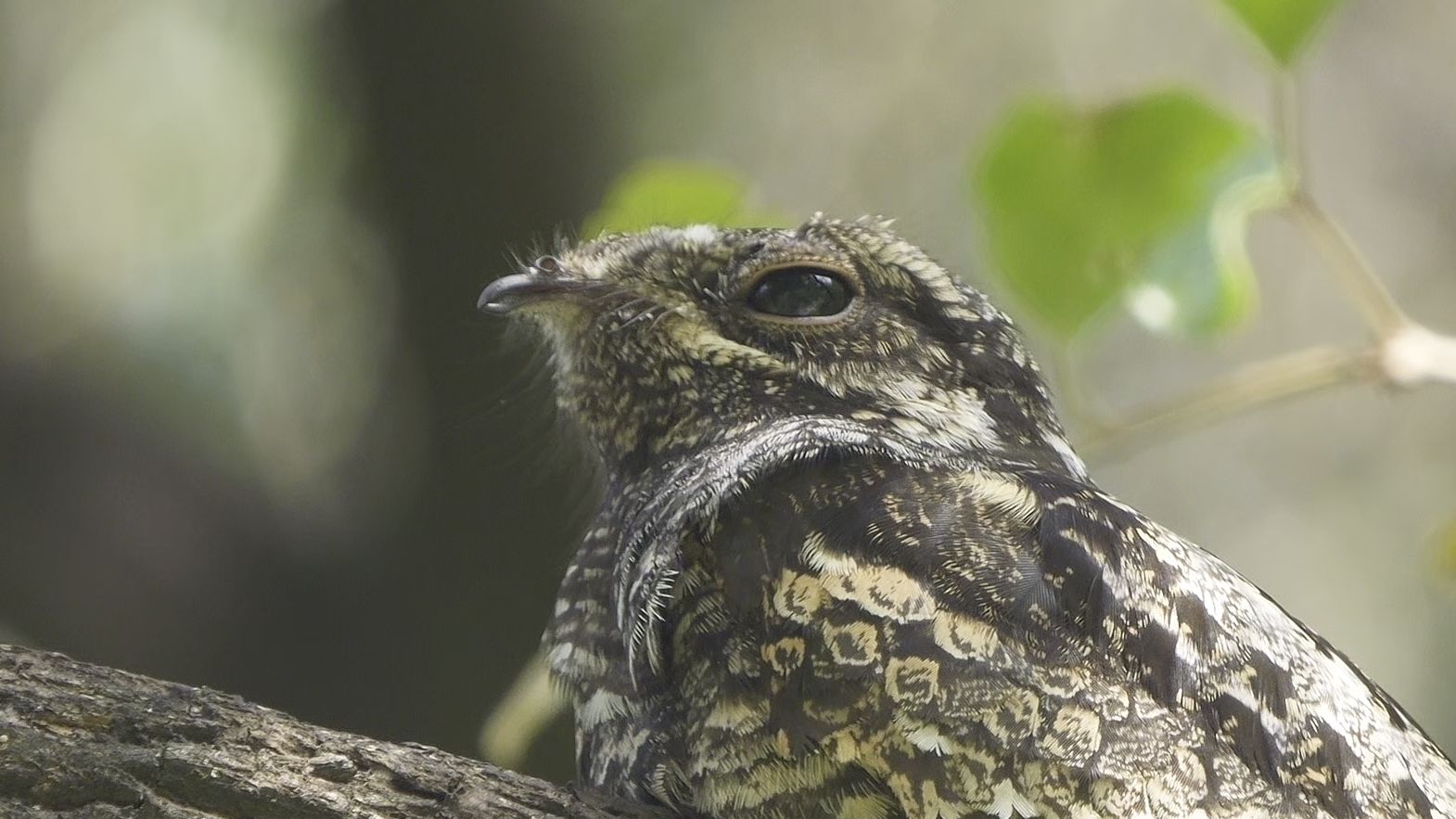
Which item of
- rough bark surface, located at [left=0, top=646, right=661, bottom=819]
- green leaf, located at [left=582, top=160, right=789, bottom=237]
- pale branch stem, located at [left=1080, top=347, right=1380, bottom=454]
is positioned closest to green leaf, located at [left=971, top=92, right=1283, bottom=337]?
pale branch stem, located at [left=1080, top=347, right=1380, bottom=454]

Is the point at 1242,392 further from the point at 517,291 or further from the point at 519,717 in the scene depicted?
the point at 519,717

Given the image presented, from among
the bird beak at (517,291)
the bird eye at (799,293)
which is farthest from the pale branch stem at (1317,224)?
the bird beak at (517,291)

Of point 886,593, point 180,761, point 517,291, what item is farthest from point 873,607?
point 517,291

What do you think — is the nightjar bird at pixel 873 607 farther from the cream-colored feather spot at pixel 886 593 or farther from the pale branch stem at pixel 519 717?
the pale branch stem at pixel 519 717

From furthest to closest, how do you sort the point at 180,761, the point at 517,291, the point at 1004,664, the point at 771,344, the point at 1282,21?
the point at 517,291, the point at 771,344, the point at 1282,21, the point at 1004,664, the point at 180,761

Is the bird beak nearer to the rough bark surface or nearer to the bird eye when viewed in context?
the bird eye

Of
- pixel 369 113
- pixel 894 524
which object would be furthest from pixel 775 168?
pixel 894 524
